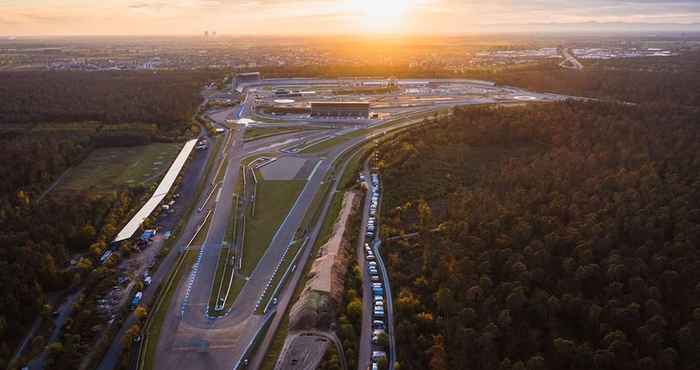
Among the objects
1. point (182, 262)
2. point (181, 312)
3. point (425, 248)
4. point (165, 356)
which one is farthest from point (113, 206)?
point (425, 248)

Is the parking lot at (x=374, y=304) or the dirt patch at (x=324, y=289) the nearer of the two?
the parking lot at (x=374, y=304)

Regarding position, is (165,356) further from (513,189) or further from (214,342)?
(513,189)

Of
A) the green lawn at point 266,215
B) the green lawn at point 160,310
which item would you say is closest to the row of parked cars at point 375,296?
the green lawn at point 266,215

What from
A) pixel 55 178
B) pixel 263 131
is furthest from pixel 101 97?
pixel 55 178

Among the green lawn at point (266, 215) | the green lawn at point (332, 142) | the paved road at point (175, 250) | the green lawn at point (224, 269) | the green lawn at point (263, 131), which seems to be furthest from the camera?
the green lawn at point (263, 131)

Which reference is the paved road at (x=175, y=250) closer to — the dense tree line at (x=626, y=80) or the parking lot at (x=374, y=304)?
the parking lot at (x=374, y=304)
